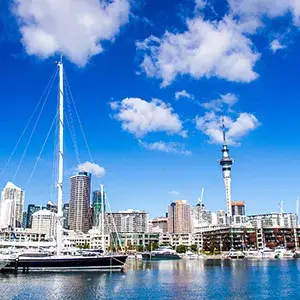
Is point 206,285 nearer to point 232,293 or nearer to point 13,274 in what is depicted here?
point 232,293

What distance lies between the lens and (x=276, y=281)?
77.2 meters

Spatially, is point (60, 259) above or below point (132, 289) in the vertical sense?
above

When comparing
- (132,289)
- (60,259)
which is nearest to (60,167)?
(60,259)

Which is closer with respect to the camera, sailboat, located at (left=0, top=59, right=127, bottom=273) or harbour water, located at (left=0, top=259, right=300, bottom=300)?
harbour water, located at (left=0, top=259, right=300, bottom=300)

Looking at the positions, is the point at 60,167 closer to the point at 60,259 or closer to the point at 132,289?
the point at 60,259

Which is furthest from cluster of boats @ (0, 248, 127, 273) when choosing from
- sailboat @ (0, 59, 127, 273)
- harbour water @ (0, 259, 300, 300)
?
harbour water @ (0, 259, 300, 300)

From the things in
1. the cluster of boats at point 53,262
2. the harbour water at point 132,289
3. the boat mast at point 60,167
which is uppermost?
the boat mast at point 60,167

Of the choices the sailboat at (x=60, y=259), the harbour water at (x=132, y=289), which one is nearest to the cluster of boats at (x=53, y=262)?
the sailboat at (x=60, y=259)

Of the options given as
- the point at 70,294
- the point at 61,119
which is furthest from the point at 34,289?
the point at 61,119

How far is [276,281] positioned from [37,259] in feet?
160

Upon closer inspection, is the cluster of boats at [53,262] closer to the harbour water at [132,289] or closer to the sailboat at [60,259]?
the sailboat at [60,259]

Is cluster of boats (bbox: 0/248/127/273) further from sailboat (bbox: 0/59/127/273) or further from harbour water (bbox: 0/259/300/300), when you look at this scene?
harbour water (bbox: 0/259/300/300)

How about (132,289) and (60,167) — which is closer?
(132,289)

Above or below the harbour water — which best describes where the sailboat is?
above
